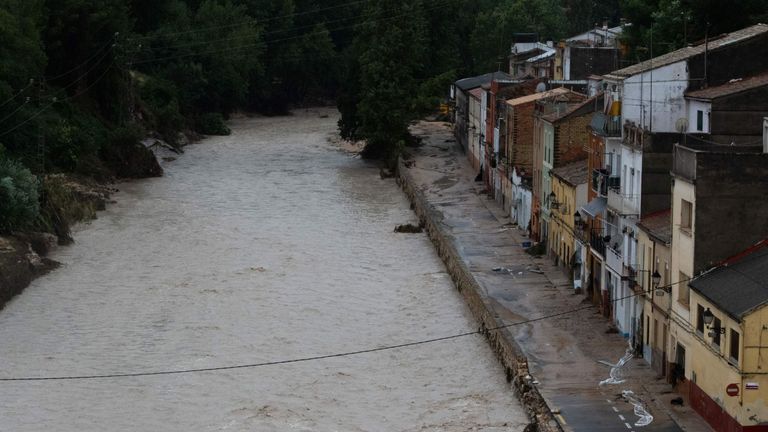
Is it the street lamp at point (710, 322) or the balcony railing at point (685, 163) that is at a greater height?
the balcony railing at point (685, 163)

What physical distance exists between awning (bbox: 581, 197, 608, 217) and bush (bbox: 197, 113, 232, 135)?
61.2 m

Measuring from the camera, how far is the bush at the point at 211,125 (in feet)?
329

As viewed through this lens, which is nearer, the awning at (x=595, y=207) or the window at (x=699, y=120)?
the window at (x=699, y=120)

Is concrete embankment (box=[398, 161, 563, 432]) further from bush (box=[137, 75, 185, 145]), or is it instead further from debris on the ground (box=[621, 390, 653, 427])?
bush (box=[137, 75, 185, 145])

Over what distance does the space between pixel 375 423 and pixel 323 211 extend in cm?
3326

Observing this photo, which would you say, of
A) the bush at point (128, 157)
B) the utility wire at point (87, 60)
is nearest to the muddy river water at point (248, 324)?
the bush at point (128, 157)

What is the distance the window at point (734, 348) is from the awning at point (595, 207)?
13.2 meters

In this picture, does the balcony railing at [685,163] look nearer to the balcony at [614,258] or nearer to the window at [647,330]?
the window at [647,330]

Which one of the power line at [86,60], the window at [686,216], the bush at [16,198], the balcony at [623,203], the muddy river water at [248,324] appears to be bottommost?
the muddy river water at [248,324]

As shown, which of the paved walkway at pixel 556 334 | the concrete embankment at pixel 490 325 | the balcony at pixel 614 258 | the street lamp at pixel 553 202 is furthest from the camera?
the street lamp at pixel 553 202

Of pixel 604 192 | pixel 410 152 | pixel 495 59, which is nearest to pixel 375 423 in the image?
pixel 604 192

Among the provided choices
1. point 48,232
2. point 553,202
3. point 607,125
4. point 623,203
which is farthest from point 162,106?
point 623,203

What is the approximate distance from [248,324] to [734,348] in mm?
17395

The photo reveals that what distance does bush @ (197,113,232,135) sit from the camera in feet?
329
